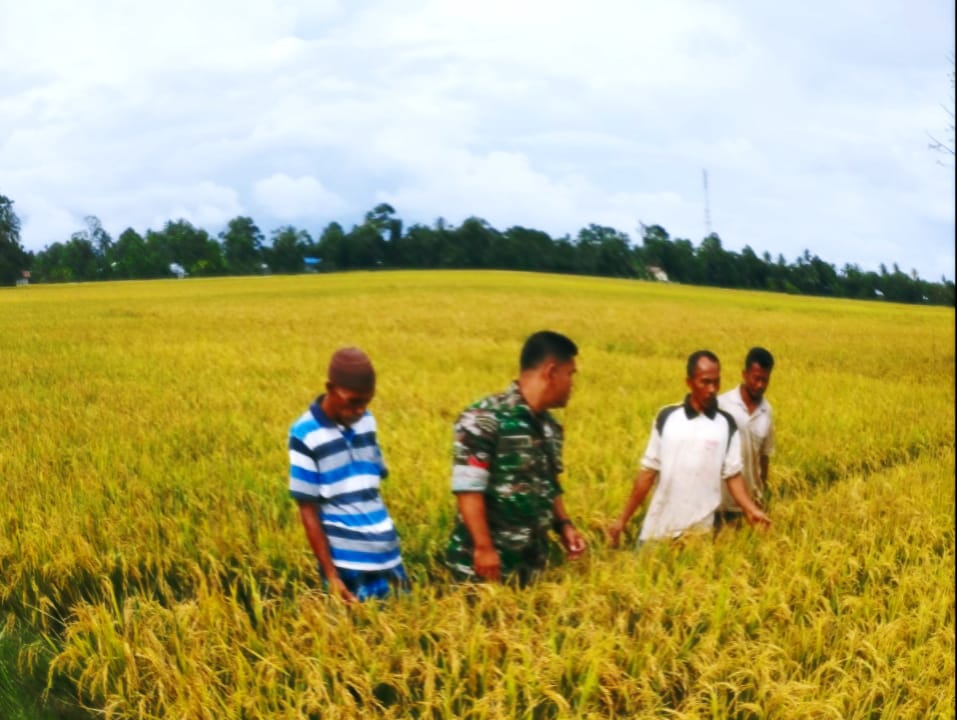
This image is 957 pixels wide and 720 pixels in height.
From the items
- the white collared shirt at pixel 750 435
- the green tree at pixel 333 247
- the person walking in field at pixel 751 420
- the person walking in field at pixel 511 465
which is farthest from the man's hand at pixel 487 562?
the green tree at pixel 333 247

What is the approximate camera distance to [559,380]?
3400mm

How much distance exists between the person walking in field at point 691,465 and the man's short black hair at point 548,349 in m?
1.08

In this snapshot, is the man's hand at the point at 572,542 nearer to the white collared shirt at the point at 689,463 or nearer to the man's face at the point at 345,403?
the white collared shirt at the point at 689,463

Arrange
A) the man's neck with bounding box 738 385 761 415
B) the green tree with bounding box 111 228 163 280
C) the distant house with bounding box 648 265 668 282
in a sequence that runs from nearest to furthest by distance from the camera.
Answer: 1. the man's neck with bounding box 738 385 761 415
2. the green tree with bounding box 111 228 163 280
3. the distant house with bounding box 648 265 668 282

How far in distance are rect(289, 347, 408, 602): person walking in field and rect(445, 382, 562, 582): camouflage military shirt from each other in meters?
0.33

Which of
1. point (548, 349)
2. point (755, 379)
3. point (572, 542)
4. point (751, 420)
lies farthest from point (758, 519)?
point (548, 349)

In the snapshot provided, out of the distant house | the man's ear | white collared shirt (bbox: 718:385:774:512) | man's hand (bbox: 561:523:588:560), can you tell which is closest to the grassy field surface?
man's hand (bbox: 561:523:588:560)

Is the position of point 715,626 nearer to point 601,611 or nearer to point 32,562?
point 601,611

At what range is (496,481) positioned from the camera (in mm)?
3521

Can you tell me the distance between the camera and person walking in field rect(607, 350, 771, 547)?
4.35 m

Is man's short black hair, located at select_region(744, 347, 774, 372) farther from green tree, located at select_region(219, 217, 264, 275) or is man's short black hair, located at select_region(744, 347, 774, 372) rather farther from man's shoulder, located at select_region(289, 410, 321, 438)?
green tree, located at select_region(219, 217, 264, 275)

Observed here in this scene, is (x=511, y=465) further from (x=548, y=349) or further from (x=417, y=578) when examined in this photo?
(x=417, y=578)

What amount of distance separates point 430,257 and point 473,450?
40.2 meters

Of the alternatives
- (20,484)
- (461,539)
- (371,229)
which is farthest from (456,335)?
(371,229)
